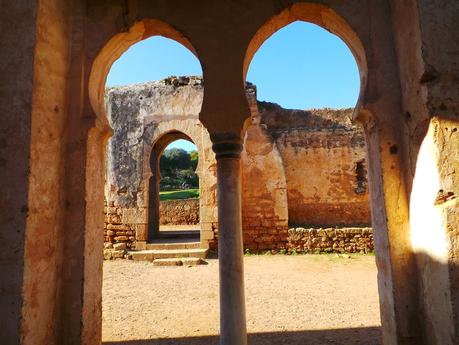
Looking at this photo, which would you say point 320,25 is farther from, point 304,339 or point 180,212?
point 180,212

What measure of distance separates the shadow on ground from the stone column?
1.07m

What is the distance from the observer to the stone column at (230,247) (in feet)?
9.76

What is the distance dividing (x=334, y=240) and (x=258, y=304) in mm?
5268

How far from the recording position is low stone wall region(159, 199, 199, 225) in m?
19.2

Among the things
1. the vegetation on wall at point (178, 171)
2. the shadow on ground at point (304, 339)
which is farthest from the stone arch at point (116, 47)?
the vegetation on wall at point (178, 171)

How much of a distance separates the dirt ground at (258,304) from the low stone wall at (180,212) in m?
10.7

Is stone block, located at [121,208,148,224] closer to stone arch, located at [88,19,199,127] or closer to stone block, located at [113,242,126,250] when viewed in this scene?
stone block, located at [113,242,126,250]

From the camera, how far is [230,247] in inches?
122

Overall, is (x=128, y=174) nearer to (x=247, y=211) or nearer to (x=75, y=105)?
(x=247, y=211)

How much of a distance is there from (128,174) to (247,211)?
4.16m

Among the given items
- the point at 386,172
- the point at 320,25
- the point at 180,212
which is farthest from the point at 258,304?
the point at 180,212

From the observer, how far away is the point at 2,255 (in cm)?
236

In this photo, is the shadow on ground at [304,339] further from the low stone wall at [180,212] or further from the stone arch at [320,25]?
the low stone wall at [180,212]

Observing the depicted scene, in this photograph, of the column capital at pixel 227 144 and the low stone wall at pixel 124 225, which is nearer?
the column capital at pixel 227 144
